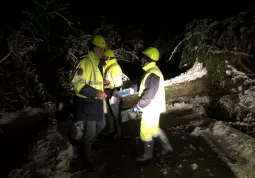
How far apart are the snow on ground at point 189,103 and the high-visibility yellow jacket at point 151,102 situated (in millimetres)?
2469

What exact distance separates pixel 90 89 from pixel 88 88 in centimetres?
3

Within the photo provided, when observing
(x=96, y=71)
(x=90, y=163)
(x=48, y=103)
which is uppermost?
(x=96, y=71)

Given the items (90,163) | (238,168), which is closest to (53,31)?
(90,163)

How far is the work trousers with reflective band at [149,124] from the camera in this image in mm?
3719

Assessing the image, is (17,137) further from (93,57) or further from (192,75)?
(192,75)

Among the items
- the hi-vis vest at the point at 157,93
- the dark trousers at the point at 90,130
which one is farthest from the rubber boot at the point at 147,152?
the dark trousers at the point at 90,130

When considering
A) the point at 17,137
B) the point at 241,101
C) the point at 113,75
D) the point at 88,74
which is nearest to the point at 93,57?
the point at 88,74

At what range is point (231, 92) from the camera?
5.90m

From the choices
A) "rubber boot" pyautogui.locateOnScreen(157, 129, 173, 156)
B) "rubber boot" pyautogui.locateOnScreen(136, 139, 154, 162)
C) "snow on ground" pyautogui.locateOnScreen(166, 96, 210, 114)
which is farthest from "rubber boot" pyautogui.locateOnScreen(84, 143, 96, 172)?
"snow on ground" pyautogui.locateOnScreen(166, 96, 210, 114)

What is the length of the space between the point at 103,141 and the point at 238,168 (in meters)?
2.53

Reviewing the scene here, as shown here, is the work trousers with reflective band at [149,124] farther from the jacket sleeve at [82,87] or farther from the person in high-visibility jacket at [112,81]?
the person in high-visibility jacket at [112,81]

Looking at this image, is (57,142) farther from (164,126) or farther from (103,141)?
(164,126)

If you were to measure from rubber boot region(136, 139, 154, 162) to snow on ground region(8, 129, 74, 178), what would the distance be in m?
1.17

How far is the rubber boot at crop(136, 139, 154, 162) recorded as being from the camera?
389 centimetres
